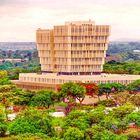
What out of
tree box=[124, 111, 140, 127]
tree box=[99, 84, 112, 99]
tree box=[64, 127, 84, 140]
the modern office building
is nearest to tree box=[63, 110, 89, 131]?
tree box=[64, 127, 84, 140]

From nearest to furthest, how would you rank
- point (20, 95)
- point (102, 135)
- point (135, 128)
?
point (102, 135) < point (135, 128) < point (20, 95)

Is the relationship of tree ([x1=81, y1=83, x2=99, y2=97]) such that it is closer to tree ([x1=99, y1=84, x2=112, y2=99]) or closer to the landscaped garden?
the landscaped garden

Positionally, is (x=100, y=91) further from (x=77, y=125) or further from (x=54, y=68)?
(x=77, y=125)

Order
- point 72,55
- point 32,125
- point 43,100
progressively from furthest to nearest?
point 72,55 → point 43,100 → point 32,125

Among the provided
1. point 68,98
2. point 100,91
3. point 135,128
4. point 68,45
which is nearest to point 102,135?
point 135,128

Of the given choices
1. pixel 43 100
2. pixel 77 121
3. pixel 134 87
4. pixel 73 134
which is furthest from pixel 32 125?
Answer: pixel 134 87

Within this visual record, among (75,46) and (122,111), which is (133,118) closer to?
(122,111)

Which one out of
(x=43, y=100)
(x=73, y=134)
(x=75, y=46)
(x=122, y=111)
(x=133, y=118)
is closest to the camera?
(x=73, y=134)
